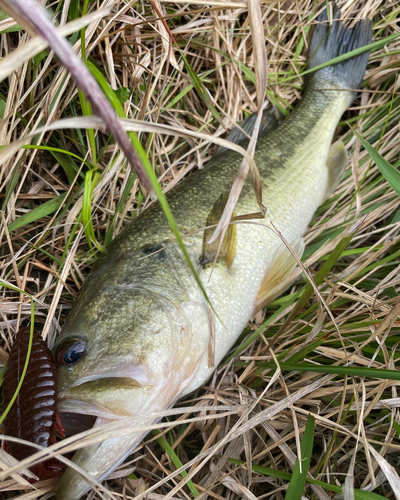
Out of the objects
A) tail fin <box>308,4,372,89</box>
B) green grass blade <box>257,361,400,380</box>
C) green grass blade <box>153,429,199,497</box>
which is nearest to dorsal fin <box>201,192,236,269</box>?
green grass blade <box>257,361,400,380</box>

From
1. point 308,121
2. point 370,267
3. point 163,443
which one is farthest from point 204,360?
point 308,121

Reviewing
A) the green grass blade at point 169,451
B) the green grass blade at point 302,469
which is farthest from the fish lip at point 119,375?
the green grass blade at point 302,469

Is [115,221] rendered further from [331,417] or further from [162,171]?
[331,417]

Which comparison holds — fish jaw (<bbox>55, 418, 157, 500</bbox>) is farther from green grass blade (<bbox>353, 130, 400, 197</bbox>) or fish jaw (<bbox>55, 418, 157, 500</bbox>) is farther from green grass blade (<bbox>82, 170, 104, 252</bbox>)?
green grass blade (<bbox>353, 130, 400, 197</bbox>)

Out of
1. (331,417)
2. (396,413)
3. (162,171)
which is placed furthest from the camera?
(162,171)

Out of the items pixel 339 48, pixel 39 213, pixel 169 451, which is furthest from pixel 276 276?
pixel 339 48
